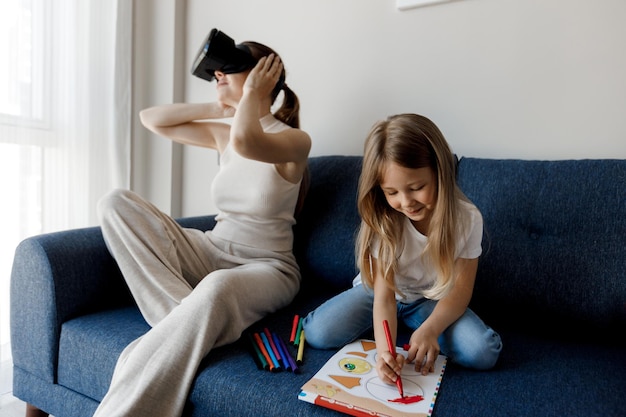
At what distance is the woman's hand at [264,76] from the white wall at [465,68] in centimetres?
40

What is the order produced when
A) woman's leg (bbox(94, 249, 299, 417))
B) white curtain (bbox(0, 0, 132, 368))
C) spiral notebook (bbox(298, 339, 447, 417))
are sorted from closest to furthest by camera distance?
spiral notebook (bbox(298, 339, 447, 417)), woman's leg (bbox(94, 249, 299, 417)), white curtain (bbox(0, 0, 132, 368))

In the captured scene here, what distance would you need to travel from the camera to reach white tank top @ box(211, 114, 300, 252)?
4.23 ft

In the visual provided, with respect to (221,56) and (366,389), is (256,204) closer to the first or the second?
(221,56)

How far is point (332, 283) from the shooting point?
4.55 feet

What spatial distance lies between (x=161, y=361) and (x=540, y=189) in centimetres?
98

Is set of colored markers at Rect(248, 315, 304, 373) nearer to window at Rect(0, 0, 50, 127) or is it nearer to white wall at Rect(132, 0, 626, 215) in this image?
white wall at Rect(132, 0, 626, 215)

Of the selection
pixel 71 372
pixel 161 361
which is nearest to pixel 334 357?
pixel 161 361

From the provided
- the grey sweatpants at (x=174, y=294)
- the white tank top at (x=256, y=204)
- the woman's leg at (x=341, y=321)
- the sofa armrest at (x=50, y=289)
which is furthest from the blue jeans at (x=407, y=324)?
the sofa armrest at (x=50, y=289)

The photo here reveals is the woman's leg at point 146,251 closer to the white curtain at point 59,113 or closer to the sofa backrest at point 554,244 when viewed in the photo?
the white curtain at point 59,113

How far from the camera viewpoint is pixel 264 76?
1264 millimetres

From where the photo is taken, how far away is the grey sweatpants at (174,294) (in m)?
0.84

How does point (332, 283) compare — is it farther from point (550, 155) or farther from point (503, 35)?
point (503, 35)

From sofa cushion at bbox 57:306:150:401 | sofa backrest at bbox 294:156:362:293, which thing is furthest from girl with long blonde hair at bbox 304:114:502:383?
sofa cushion at bbox 57:306:150:401

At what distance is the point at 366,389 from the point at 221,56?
964 millimetres
